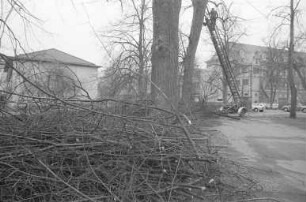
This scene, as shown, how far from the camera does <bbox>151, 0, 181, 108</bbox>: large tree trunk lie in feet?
24.2

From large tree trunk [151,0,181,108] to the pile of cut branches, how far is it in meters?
3.47

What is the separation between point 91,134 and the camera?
3.58 metres

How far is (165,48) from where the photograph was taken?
734 centimetres

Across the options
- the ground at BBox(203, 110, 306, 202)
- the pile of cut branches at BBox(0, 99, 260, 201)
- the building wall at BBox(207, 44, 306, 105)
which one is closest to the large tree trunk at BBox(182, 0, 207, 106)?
the ground at BBox(203, 110, 306, 202)

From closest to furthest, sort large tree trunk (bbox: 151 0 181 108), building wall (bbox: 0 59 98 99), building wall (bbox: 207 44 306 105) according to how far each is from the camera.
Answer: building wall (bbox: 0 59 98 99), large tree trunk (bbox: 151 0 181 108), building wall (bbox: 207 44 306 105)

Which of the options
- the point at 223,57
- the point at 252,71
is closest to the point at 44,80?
the point at 223,57

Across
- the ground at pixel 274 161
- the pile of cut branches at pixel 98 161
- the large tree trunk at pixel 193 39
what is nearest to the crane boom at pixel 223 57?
the large tree trunk at pixel 193 39

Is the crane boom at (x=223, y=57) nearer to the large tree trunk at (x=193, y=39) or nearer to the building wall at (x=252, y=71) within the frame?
the large tree trunk at (x=193, y=39)

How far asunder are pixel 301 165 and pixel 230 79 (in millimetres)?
15505

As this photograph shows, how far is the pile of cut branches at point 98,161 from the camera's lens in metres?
3.19

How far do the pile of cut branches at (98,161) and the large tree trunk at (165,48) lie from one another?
3467 mm

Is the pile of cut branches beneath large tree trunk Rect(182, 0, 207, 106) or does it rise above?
beneath

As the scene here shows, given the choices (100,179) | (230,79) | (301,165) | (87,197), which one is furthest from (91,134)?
(230,79)

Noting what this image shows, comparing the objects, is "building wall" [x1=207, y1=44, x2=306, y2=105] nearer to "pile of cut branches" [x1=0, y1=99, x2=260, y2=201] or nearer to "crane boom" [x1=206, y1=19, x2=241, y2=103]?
A: "crane boom" [x1=206, y1=19, x2=241, y2=103]
